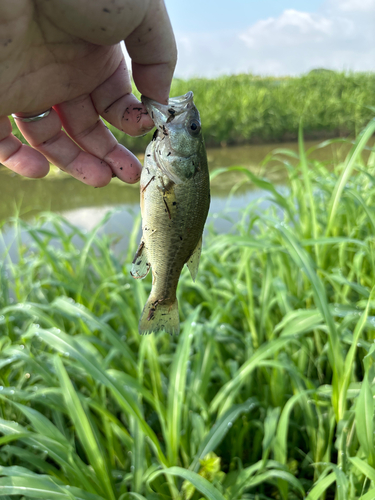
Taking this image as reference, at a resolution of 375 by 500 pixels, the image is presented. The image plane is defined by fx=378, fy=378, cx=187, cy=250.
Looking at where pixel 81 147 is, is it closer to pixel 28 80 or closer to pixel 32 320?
pixel 28 80

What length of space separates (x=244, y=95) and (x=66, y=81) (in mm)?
9611

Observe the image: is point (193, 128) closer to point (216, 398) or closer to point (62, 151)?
point (62, 151)

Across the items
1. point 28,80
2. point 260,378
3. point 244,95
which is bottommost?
point 260,378

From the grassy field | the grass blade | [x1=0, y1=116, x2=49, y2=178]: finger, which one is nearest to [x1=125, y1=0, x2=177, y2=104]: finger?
[x1=0, y1=116, x2=49, y2=178]: finger

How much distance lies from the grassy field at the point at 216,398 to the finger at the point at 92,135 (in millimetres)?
694

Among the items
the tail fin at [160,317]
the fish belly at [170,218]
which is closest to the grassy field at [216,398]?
the tail fin at [160,317]

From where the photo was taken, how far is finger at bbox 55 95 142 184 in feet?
4.81

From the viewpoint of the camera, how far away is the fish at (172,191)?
110 centimetres

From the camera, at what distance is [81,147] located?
1.58 metres

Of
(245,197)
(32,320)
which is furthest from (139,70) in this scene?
(245,197)

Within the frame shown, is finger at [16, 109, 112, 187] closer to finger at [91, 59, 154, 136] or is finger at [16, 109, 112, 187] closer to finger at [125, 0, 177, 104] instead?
finger at [91, 59, 154, 136]

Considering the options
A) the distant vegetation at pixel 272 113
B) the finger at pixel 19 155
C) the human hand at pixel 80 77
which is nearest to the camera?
the human hand at pixel 80 77

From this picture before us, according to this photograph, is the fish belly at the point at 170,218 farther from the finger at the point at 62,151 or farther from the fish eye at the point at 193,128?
the finger at the point at 62,151

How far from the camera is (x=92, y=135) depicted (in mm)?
1521
